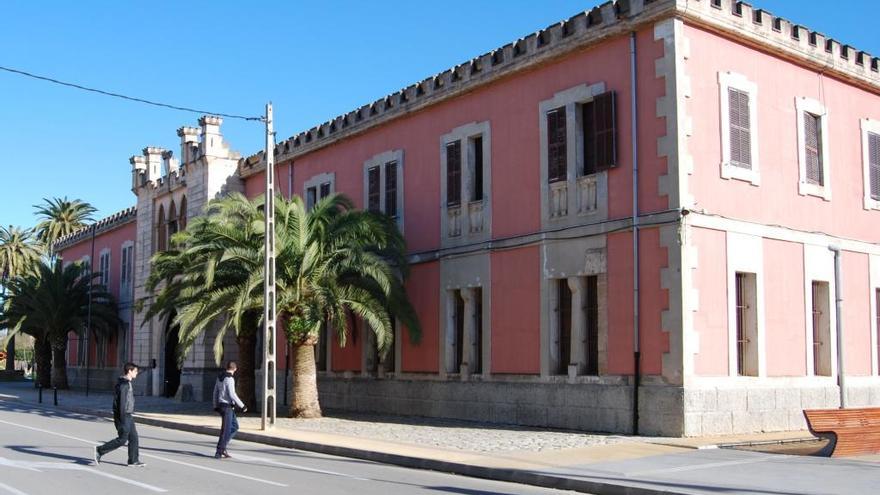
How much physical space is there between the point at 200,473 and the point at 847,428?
10.3 m

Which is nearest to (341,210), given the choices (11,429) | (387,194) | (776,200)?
(387,194)

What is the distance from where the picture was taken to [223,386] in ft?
54.2

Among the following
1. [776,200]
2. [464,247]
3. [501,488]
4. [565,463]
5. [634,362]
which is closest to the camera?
[501,488]

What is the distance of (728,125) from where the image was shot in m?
19.8

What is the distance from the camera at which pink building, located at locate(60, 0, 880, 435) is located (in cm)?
1891

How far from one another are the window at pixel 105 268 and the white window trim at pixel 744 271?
36969 mm

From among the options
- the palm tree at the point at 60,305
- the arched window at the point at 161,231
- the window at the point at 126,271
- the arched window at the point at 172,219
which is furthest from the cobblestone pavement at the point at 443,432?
the palm tree at the point at 60,305

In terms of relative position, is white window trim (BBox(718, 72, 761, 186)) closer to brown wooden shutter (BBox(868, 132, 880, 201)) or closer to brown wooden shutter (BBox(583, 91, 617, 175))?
brown wooden shutter (BBox(583, 91, 617, 175))

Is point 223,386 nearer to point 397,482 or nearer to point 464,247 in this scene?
point 397,482

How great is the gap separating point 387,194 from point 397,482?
586 inches

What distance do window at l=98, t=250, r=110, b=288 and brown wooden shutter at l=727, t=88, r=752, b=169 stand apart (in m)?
36.9

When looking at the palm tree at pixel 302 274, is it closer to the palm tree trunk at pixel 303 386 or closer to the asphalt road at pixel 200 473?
the palm tree trunk at pixel 303 386

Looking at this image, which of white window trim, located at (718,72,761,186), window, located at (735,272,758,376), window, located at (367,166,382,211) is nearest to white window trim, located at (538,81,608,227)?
white window trim, located at (718,72,761,186)

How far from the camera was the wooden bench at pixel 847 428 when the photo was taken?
1521 centimetres
